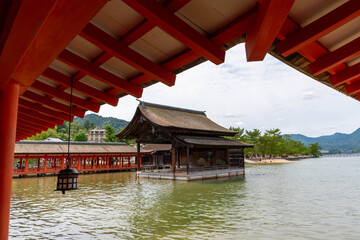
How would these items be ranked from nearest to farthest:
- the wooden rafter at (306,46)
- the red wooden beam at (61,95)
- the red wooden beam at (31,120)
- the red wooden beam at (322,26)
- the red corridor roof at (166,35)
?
the red corridor roof at (166,35)
the red wooden beam at (322,26)
the wooden rafter at (306,46)
the red wooden beam at (61,95)
the red wooden beam at (31,120)

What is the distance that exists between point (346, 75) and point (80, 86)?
3881mm

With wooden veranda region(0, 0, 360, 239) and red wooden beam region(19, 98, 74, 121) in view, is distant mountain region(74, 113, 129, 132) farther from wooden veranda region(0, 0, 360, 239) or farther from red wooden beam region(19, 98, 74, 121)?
wooden veranda region(0, 0, 360, 239)

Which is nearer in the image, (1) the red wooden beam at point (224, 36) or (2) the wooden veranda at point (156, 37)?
(2) the wooden veranda at point (156, 37)

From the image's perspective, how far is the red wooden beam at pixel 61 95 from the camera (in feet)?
12.9

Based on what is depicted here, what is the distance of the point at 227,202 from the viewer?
9.82m

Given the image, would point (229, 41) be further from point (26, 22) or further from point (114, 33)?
point (26, 22)

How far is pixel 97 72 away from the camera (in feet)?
10.3

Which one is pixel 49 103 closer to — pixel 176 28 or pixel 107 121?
pixel 176 28

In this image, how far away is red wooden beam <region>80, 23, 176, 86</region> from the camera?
94.5 inches

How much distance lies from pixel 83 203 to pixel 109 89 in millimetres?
7697

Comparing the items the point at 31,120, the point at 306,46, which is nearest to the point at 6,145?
the point at 306,46

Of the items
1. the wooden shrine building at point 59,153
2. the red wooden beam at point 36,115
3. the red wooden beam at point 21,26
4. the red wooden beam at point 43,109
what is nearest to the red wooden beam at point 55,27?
the red wooden beam at point 21,26

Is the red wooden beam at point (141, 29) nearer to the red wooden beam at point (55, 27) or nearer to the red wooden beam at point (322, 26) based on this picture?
the red wooden beam at point (55, 27)

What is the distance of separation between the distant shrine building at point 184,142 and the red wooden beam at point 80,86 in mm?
13583
